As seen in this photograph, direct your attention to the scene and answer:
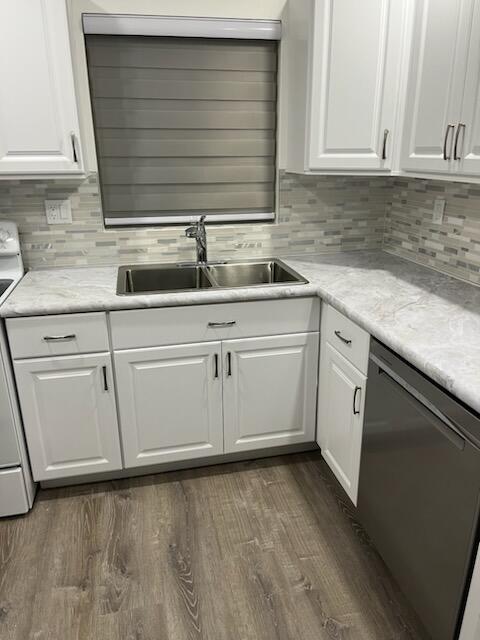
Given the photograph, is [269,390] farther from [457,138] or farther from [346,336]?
[457,138]

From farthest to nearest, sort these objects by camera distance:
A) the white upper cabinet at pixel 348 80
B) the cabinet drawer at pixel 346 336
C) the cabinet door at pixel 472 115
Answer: the white upper cabinet at pixel 348 80 → the cabinet drawer at pixel 346 336 → the cabinet door at pixel 472 115

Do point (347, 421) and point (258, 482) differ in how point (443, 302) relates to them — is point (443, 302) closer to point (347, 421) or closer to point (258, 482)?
point (347, 421)

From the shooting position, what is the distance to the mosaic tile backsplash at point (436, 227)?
77.4 inches

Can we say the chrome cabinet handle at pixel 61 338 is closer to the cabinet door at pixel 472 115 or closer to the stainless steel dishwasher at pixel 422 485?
the stainless steel dishwasher at pixel 422 485

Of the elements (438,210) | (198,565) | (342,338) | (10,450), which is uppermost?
(438,210)

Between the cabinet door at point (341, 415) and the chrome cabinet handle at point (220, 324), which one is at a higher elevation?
the chrome cabinet handle at point (220, 324)

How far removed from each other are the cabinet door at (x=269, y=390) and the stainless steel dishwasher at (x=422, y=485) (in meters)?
0.51

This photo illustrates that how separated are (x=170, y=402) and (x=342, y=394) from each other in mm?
726

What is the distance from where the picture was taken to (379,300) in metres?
1.80

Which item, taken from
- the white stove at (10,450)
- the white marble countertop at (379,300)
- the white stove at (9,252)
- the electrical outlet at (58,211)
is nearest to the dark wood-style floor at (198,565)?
the white stove at (10,450)

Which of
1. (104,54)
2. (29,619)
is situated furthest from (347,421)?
(104,54)

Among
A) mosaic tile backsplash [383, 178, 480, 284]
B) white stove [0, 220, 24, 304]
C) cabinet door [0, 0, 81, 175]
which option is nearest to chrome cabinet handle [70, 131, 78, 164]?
cabinet door [0, 0, 81, 175]

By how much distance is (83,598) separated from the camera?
1.61 m

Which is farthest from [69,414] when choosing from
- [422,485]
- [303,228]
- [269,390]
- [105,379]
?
[303,228]
